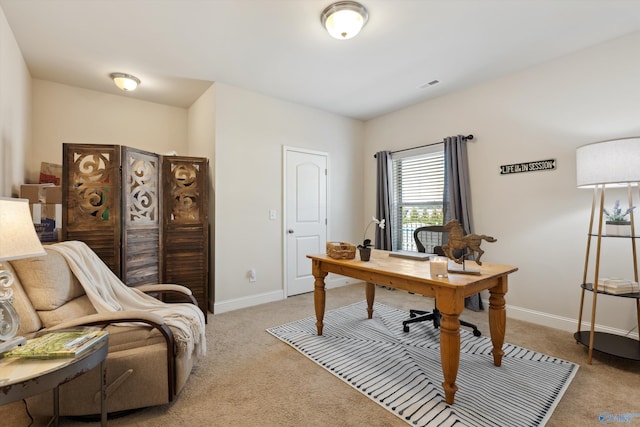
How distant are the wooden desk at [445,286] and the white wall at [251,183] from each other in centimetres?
133

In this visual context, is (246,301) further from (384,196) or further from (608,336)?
(608,336)

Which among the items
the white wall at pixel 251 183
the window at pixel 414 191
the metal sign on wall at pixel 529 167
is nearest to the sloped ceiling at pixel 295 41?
the white wall at pixel 251 183

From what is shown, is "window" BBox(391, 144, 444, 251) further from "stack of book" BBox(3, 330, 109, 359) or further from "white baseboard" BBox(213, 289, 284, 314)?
"stack of book" BBox(3, 330, 109, 359)

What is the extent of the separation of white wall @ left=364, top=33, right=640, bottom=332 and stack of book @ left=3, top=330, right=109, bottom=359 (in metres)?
3.78

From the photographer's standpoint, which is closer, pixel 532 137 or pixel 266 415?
pixel 266 415

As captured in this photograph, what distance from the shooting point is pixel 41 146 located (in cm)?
344

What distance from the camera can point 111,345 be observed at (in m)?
1.68

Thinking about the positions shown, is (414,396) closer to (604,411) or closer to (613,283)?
(604,411)

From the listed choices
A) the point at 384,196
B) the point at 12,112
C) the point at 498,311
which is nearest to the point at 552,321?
the point at 498,311

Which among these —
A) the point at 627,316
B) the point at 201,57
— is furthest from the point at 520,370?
the point at 201,57

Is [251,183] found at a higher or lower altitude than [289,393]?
higher

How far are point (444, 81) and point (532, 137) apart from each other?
1.16m

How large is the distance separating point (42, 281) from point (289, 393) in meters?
1.65

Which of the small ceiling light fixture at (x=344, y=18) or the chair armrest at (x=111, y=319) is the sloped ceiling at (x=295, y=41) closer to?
the small ceiling light fixture at (x=344, y=18)
